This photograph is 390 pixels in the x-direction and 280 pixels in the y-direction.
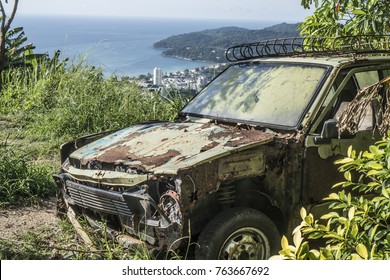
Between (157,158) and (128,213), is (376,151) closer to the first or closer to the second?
(157,158)

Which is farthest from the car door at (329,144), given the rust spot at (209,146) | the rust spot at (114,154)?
the rust spot at (114,154)

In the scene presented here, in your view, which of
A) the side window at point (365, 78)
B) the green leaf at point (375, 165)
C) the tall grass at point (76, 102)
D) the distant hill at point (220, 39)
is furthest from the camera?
the distant hill at point (220, 39)

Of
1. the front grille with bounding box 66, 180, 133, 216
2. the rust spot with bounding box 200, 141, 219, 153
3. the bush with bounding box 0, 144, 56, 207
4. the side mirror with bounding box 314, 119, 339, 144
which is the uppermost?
the side mirror with bounding box 314, 119, 339, 144

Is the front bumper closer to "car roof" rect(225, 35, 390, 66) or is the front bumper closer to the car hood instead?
the car hood

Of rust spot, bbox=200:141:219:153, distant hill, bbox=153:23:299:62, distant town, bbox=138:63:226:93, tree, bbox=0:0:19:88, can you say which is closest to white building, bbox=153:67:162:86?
distant town, bbox=138:63:226:93

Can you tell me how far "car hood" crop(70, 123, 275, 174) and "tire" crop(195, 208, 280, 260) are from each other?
0.43 m

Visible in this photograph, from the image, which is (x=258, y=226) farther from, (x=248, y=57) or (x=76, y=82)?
(x=76, y=82)

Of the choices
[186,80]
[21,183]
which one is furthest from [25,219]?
[186,80]

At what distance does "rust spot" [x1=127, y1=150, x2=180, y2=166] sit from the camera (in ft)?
12.4

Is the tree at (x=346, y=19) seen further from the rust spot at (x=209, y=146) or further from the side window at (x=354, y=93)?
the rust spot at (x=209, y=146)

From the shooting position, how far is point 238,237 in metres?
3.78

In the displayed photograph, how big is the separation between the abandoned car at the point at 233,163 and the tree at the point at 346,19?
198cm

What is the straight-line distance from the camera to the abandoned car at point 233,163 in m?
3.64

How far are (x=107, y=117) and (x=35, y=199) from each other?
300 cm
